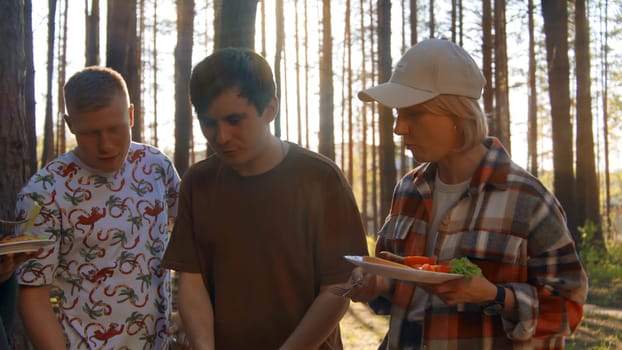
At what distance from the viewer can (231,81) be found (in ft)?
7.57

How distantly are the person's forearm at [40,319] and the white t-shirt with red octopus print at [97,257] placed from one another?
0.14 feet

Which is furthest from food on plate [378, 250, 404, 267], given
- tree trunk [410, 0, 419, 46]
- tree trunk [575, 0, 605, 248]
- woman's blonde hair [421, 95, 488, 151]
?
tree trunk [410, 0, 419, 46]

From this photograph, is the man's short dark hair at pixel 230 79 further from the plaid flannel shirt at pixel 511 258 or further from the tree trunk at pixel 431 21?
the tree trunk at pixel 431 21

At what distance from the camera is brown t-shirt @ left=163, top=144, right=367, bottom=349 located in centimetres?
238

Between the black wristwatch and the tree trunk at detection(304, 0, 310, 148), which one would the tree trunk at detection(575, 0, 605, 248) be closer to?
the black wristwatch

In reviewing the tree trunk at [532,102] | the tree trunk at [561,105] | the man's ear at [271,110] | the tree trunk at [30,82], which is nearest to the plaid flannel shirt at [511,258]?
the man's ear at [271,110]

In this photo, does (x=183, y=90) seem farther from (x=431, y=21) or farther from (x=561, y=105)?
(x=431, y=21)

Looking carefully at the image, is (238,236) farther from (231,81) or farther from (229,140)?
(231,81)

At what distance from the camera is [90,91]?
2.59 metres

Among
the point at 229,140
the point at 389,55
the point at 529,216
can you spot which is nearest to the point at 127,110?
the point at 229,140

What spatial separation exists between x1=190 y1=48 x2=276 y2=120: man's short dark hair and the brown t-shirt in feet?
0.89

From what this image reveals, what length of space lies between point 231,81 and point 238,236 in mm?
570

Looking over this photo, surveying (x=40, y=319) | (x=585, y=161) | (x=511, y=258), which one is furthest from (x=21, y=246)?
(x=585, y=161)

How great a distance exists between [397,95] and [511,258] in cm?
69
